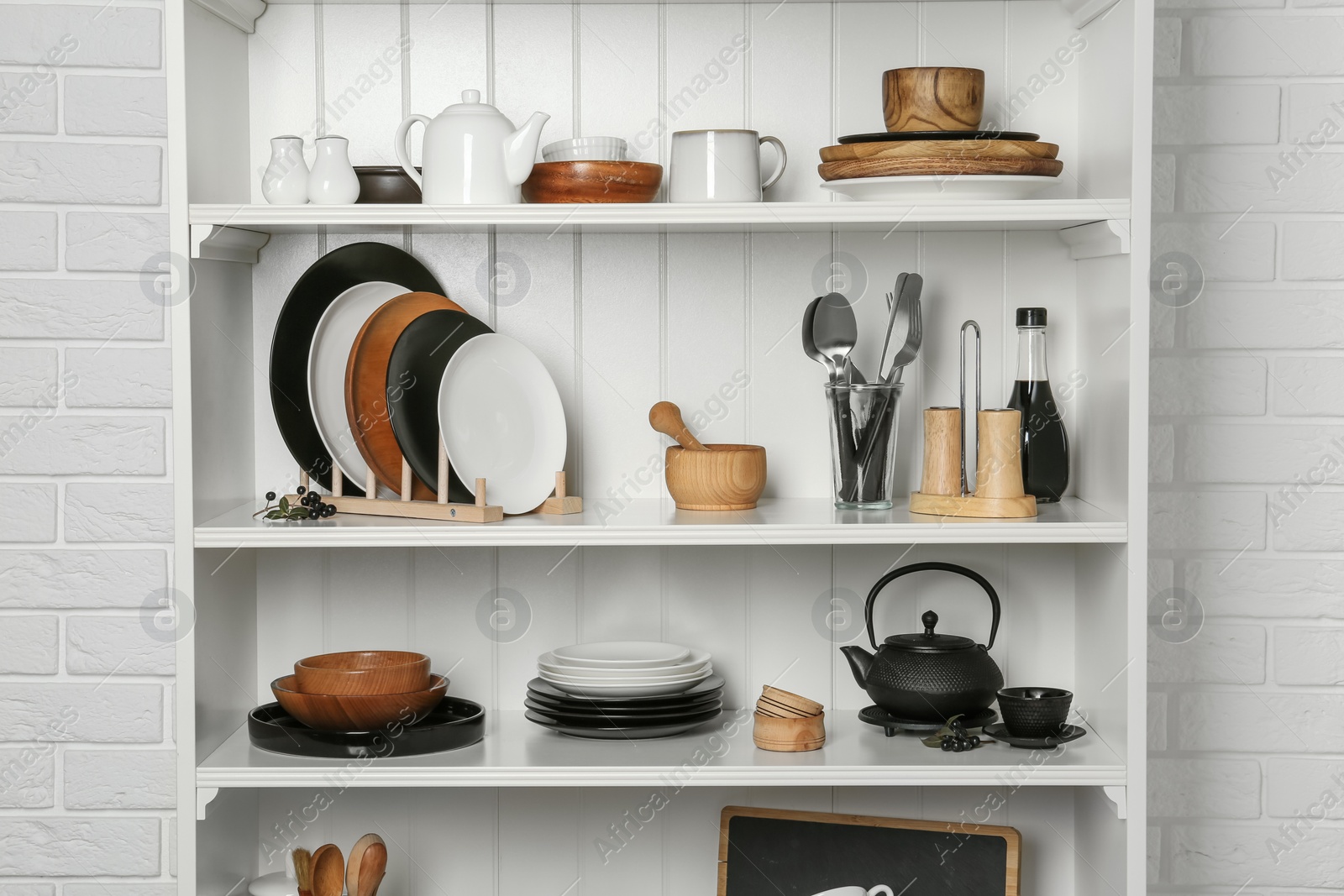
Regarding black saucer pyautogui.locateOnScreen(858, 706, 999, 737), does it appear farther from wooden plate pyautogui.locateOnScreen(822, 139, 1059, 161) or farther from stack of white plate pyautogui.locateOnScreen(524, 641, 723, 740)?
wooden plate pyautogui.locateOnScreen(822, 139, 1059, 161)

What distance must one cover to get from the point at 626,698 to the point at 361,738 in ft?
1.02

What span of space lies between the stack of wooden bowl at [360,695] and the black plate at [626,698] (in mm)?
132

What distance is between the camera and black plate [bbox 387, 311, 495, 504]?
1388 mm

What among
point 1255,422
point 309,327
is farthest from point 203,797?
point 1255,422

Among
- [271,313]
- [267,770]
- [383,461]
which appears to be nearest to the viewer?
[267,770]

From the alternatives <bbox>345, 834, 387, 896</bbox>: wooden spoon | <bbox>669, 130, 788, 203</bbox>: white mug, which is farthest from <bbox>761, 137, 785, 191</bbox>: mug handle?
<bbox>345, 834, 387, 896</bbox>: wooden spoon

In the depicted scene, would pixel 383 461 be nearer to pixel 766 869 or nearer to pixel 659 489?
pixel 659 489

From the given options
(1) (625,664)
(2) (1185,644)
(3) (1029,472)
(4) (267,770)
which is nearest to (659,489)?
(1) (625,664)

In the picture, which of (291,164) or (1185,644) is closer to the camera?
(291,164)

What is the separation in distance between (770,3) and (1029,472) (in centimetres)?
70

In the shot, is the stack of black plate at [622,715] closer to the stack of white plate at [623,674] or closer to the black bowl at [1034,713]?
the stack of white plate at [623,674]

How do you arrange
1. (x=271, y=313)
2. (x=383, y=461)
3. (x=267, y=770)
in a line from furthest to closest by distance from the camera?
1. (x=271, y=313)
2. (x=383, y=461)
3. (x=267, y=770)

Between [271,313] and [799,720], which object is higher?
[271,313]

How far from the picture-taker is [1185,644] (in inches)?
60.6
